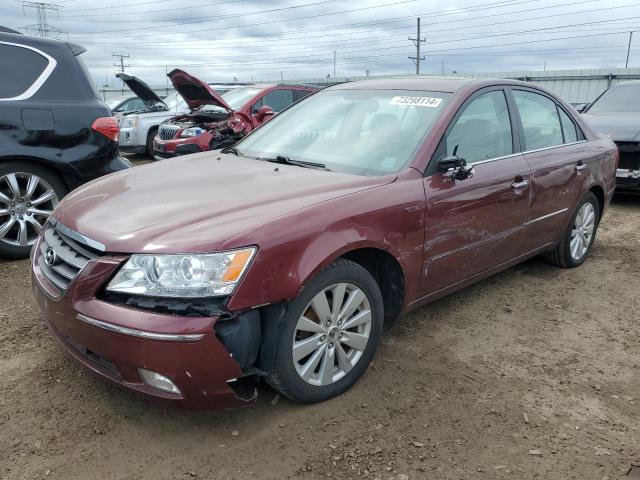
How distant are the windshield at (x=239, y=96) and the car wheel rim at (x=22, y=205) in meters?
5.16

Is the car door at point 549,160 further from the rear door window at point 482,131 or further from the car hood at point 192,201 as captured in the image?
the car hood at point 192,201

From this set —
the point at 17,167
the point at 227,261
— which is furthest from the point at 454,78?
the point at 17,167

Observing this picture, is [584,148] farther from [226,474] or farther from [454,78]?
[226,474]

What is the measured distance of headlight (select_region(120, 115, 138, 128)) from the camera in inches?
441

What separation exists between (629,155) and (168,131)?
6986 mm

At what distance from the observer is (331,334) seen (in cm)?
269

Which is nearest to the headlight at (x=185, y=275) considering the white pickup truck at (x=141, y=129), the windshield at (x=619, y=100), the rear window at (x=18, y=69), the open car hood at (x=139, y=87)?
the rear window at (x=18, y=69)

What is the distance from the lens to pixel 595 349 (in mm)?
3438

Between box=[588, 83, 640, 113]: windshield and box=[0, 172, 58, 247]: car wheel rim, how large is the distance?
782cm

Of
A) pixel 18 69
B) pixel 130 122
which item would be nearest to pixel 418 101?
pixel 18 69

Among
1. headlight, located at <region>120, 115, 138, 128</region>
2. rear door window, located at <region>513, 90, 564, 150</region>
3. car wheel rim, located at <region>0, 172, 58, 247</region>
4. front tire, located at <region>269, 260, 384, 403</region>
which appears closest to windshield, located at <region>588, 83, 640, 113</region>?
rear door window, located at <region>513, 90, 564, 150</region>

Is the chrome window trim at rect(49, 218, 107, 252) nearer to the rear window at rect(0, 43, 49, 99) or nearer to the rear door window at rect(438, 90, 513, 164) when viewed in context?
the rear door window at rect(438, 90, 513, 164)

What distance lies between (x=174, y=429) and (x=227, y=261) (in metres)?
0.88

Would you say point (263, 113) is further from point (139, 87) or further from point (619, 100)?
point (619, 100)
